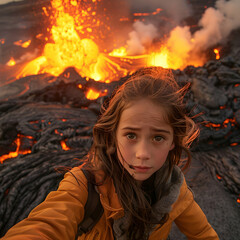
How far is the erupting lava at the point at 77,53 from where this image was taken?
12.3m

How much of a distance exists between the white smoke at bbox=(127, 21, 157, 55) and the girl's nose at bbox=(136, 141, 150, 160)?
48.7 feet

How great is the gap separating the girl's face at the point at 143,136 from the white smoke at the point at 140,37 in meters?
14.7

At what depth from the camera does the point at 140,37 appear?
1563 cm

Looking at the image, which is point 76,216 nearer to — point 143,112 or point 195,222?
point 143,112

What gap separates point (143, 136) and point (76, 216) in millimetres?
652

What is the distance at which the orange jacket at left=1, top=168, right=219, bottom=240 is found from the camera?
0.93 metres

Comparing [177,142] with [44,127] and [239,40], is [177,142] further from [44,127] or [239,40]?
[239,40]

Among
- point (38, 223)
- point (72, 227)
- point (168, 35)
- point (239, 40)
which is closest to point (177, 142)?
point (72, 227)

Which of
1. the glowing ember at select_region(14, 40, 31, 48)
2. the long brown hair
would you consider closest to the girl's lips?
the long brown hair

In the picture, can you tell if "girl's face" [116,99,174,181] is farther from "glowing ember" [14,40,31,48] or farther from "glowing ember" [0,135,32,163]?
"glowing ember" [14,40,31,48]

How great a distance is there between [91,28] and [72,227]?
1612 centimetres

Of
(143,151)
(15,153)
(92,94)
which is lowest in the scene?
(15,153)

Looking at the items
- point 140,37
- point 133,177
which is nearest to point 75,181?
point 133,177

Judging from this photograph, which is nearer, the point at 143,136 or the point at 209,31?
the point at 143,136
